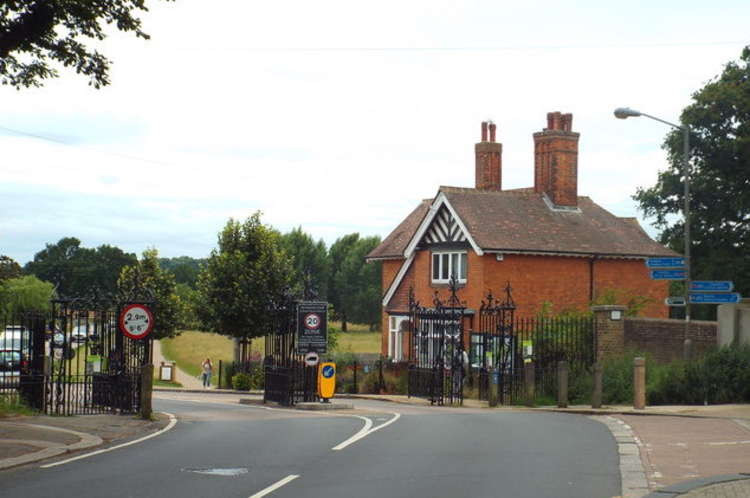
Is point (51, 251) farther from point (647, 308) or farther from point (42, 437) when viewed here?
point (42, 437)

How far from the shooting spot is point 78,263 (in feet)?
456

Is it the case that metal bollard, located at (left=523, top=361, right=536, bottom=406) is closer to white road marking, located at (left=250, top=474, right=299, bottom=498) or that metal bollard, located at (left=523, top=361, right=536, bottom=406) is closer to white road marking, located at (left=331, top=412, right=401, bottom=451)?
white road marking, located at (left=331, top=412, right=401, bottom=451)

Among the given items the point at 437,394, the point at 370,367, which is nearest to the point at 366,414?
the point at 437,394

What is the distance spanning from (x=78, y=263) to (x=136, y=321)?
122 meters

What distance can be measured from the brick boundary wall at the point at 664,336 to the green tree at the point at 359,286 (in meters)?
79.9

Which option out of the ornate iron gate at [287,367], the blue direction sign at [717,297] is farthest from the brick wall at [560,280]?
the ornate iron gate at [287,367]

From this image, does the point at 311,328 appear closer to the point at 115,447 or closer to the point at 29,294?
the point at 115,447

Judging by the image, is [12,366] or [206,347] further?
[206,347]

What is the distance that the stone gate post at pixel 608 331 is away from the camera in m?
29.8

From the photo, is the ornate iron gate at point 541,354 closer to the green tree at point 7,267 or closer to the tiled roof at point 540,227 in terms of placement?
the green tree at point 7,267

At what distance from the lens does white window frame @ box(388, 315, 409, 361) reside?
51500 millimetres

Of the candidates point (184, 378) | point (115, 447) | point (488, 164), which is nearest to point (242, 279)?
point (488, 164)

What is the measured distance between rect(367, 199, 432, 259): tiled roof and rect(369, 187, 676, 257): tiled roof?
5.68m

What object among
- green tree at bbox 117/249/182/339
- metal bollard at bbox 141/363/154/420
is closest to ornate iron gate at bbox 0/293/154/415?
metal bollard at bbox 141/363/154/420
